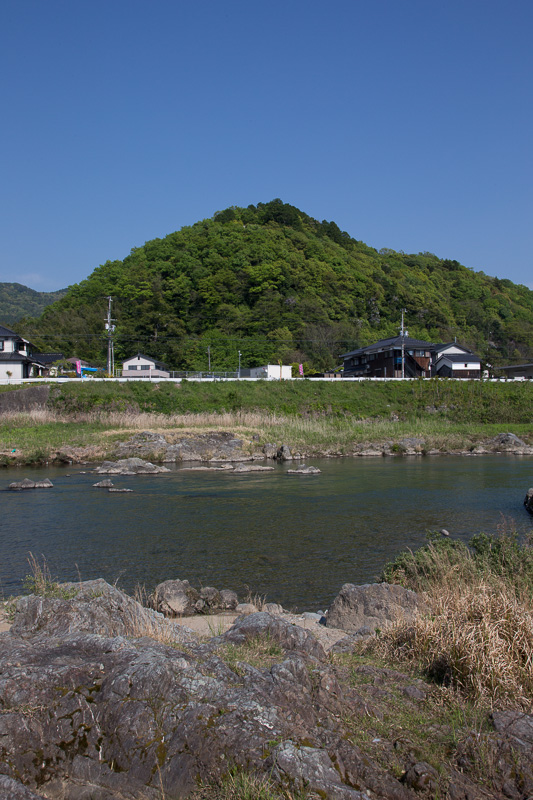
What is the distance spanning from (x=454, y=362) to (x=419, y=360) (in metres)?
4.36

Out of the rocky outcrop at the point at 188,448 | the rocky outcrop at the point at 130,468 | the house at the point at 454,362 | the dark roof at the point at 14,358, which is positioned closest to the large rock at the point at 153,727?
the rocky outcrop at the point at 130,468

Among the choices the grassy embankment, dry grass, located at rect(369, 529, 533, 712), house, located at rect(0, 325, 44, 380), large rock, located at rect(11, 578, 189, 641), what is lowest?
large rock, located at rect(11, 578, 189, 641)

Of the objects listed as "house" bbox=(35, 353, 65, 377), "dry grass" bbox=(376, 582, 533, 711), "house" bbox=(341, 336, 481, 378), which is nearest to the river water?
"dry grass" bbox=(376, 582, 533, 711)

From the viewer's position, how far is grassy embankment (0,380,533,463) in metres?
32.8

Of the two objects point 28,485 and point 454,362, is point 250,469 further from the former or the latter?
point 454,362

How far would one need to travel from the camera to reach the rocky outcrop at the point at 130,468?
1000 inches

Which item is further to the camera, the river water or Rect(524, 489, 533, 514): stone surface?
Rect(524, 489, 533, 514): stone surface

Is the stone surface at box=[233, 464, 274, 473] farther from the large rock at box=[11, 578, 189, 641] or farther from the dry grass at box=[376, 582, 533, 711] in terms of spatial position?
the dry grass at box=[376, 582, 533, 711]

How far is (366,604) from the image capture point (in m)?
7.43

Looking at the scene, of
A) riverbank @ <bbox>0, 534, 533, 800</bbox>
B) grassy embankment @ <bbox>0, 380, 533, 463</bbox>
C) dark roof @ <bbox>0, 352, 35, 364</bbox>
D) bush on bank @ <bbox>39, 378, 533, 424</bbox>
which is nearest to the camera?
riverbank @ <bbox>0, 534, 533, 800</bbox>

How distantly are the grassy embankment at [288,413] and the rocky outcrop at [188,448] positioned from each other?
1.38 meters

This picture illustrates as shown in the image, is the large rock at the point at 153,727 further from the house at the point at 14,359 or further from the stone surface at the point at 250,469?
the house at the point at 14,359

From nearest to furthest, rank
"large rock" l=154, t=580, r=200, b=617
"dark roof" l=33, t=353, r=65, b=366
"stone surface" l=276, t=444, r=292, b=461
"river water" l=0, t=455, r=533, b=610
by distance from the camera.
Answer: "large rock" l=154, t=580, r=200, b=617 → "river water" l=0, t=455, r=533, b=610 → "stone surface" l=276, t=444, r=292, b=461 → "dark roof" l=33, t=353, r=65, b=366

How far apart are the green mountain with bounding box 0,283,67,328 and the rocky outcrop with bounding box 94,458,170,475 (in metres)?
118
